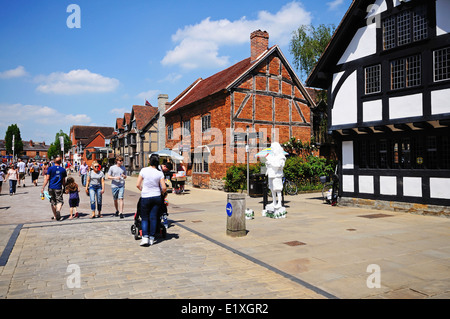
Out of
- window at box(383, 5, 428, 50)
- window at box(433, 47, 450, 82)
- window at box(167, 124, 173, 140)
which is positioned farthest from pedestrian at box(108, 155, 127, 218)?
window at box(167, 124, 173, 140)

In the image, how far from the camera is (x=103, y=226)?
9281 mm

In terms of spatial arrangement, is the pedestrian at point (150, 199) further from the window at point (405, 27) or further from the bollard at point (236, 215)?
the window at point (405, 27)

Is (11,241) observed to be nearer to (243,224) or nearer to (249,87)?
(243,224)

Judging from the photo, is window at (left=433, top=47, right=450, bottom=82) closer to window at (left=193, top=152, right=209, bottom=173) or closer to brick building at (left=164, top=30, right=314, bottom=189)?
brick building at (left=164, top=30, right=314, bottom=189)

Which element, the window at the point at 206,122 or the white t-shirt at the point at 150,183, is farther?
the window at the point at 206,122

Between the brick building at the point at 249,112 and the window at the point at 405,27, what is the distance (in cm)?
1043

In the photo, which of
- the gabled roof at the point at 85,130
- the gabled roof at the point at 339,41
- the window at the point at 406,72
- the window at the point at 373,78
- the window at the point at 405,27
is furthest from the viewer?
the gabled roof at the point at 85,130

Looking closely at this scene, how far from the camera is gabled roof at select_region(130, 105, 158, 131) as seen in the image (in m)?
41.6

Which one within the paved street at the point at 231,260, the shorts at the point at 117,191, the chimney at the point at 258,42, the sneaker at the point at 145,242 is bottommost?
the paved street at the point at 231,260

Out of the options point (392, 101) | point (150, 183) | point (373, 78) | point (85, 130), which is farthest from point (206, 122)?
point (85, 130)

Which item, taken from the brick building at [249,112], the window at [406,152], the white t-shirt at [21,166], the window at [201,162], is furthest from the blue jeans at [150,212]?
the white t-shirt at [21,166]

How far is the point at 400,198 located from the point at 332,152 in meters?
15.0

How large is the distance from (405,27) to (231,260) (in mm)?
10228

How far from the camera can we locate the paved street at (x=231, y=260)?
4.49 meters
